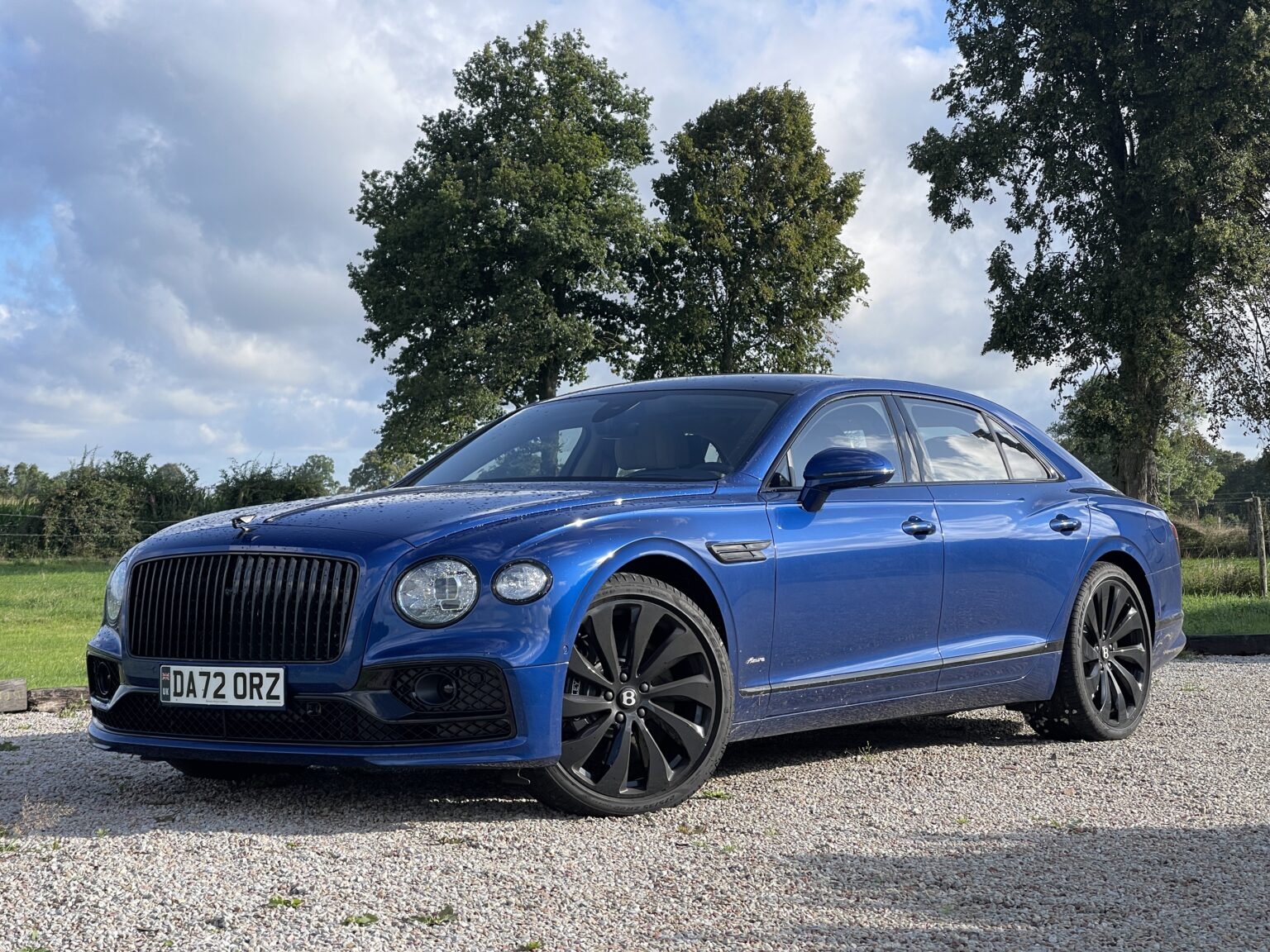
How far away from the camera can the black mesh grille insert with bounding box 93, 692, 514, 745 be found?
4785 millimetres

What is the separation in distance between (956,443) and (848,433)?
0.87m

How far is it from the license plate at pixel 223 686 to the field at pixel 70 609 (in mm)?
5894

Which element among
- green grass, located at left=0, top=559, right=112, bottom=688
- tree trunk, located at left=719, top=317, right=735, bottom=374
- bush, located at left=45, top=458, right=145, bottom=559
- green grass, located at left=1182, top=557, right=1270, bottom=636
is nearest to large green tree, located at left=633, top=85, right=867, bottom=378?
tree trunk, located at left=719, top=317, right=735, bottom=374

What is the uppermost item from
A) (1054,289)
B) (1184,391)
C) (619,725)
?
Result: (1054,289)

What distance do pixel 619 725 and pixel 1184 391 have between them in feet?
96.9

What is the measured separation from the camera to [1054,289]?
3170 centimetres

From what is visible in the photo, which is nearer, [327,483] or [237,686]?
[237,686]

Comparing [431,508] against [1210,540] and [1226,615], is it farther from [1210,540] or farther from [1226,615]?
[1210,540]

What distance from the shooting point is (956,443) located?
276 inches

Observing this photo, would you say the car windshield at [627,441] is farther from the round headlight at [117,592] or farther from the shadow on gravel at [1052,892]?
the shadow on gravel at [1052,892]

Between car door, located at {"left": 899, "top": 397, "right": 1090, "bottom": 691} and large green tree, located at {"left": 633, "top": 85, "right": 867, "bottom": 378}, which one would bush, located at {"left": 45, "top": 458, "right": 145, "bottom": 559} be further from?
car door, located at {"left": 899, "top": 397, "right": 1090, "bottom": 691}

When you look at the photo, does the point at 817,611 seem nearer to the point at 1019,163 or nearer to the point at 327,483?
the point at 327,483

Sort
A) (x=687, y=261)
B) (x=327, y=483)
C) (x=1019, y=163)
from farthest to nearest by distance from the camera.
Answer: (x=687, y=261) < (x=1019, y=163) < (x=327, y=483)

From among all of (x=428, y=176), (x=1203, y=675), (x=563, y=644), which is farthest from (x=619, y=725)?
(x=428, y=176)
